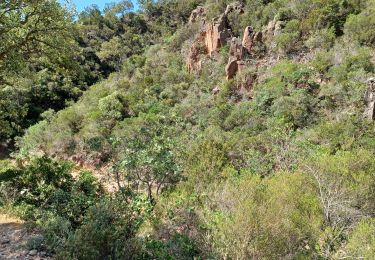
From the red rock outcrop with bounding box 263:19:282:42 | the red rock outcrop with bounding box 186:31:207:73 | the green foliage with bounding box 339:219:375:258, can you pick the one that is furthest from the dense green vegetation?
the red rock outcrop with bounding box 186:31:207:73

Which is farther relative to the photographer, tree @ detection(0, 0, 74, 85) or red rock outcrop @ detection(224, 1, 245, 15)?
red rock outcrop @ detection(224, 1, 245, 15)

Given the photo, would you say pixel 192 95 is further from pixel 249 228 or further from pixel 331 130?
pixel 249 228

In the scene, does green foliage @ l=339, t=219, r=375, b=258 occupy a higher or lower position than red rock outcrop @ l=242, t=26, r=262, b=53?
lower

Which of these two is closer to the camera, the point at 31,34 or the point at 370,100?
the point at 31,34

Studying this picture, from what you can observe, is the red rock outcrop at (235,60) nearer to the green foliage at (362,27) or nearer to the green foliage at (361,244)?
the green foliage at (362,27)

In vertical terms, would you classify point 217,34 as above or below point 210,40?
above

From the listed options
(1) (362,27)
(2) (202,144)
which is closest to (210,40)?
(1) (362,27)

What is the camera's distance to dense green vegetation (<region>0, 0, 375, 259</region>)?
7.09 m

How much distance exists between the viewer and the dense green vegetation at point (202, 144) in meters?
7.09

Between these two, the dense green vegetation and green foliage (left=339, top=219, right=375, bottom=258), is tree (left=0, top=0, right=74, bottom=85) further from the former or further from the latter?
green foliage (left=339, top=219, right=375, bottom=258)

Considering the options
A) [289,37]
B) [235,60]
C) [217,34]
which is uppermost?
[217,34]

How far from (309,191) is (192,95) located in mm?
18726

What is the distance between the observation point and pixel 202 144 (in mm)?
15398

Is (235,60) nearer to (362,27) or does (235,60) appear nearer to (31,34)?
(362,27)
